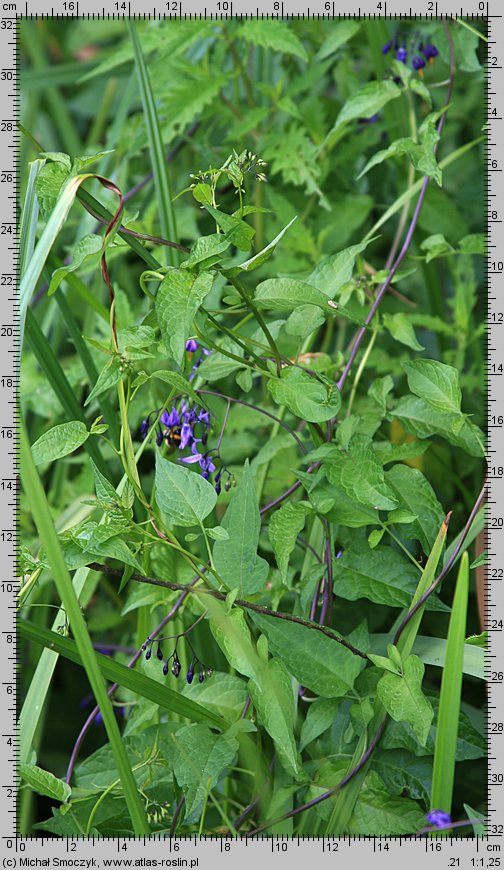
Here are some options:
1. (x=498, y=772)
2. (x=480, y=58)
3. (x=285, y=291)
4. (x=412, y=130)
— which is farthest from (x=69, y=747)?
(x=480, y=58)

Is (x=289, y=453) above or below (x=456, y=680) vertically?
above

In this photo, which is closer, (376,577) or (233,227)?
(233,227)

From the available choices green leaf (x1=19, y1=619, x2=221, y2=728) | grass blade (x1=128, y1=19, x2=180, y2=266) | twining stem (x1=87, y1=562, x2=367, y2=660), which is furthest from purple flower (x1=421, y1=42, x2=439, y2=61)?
green leaf (x1=19, y1=619, x2=221, y2=728)

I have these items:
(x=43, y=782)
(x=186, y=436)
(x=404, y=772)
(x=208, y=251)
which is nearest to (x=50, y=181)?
(x=208, y=251)

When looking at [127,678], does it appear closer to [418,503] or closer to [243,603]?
[243,603]

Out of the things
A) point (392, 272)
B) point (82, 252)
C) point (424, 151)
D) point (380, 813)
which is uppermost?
point (424, 151)

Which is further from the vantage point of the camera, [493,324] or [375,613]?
[375,613]

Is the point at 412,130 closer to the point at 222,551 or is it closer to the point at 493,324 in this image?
the point at 493,324
